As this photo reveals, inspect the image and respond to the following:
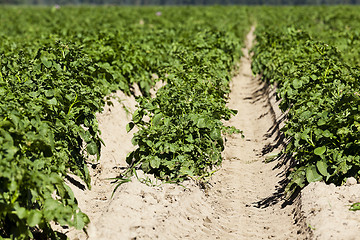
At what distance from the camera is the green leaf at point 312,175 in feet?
17.7

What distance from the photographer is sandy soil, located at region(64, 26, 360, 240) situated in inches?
185

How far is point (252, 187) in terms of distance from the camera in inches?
256

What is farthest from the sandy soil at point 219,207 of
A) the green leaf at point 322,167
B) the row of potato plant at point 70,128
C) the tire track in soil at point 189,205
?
the row of potato plant at point 70,128

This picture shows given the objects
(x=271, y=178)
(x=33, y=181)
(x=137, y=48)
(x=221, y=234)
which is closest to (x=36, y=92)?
(x=33, y=181)

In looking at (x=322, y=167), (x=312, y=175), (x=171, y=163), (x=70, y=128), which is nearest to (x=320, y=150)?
(x=322, y=167)

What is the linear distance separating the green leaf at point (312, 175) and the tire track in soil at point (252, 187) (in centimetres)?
39

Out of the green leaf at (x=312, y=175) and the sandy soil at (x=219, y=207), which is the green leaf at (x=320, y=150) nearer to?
the green leaf at (x=312, y=175)

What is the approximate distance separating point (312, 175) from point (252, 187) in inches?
48.0

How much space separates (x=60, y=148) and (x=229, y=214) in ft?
6.81

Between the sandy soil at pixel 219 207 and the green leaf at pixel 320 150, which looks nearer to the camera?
the sandy soil at pixel 219 207

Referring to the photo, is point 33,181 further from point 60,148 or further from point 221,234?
point 221,234

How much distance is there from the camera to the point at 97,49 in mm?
9148

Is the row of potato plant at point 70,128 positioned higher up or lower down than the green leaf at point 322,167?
higher up

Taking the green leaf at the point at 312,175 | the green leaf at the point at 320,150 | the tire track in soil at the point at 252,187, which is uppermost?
the green leaf at the point at 320,150
